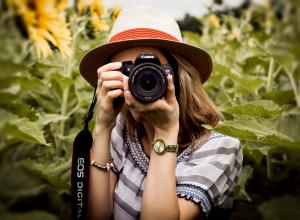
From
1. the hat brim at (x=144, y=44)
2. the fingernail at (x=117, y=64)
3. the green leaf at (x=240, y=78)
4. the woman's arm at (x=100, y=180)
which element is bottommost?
the woman's arm at (x=100, y=180)

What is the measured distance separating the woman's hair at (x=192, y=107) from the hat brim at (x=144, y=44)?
2 cm

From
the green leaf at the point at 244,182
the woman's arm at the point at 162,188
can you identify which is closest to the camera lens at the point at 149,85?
the woman's arm at the point at 162,188

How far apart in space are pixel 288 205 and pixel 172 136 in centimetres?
80

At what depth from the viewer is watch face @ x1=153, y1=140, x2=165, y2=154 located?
1239 millimetres

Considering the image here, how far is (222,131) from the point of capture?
0.89 meters

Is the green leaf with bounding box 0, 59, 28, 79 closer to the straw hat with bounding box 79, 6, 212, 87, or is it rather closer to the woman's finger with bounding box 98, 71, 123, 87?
the woman's finger with bounding box 98, 71, 123, 87

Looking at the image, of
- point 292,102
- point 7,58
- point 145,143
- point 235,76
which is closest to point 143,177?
point 145,143

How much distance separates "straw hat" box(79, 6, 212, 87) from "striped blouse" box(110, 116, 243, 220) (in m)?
0.21

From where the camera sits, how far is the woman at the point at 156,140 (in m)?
1.24

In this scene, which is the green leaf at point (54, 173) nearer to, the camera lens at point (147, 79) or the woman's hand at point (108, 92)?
the woman's hand at point (108, 92)

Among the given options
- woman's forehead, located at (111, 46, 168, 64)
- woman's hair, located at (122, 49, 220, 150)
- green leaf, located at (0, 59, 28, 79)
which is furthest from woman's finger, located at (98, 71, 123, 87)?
green leaf, located at (0, 59, 28, 79)

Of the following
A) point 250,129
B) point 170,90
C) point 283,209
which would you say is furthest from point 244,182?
point 283,209

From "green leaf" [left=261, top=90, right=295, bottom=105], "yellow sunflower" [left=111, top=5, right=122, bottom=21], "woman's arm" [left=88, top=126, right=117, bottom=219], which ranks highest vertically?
"yellow sunflower" [left=111, top=5, right=122, bottom=21]

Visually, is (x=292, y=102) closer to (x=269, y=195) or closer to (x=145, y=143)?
(x=145, y=143)
